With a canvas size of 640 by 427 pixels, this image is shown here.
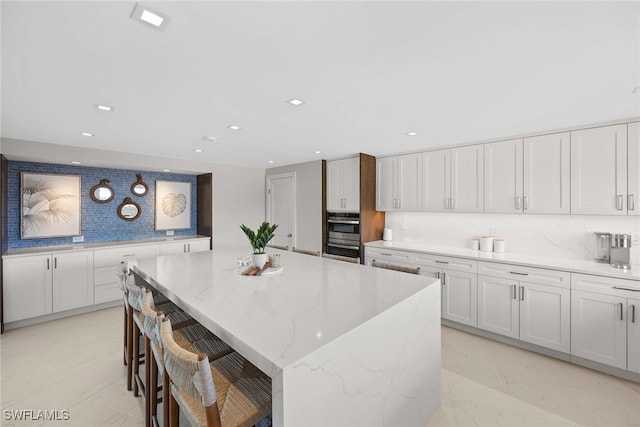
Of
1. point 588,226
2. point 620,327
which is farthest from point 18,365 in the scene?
point 588,226

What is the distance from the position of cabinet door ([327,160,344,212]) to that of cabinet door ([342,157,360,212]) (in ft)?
0.30

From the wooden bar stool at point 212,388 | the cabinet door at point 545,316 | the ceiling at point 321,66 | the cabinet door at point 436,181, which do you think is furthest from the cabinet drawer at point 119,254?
the cabinet door at point 545,316

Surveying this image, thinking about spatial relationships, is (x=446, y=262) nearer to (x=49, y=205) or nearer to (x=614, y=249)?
(x=614, y=249)

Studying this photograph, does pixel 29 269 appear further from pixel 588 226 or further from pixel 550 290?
pixel 588 226

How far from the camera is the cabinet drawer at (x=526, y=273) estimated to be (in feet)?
8.71

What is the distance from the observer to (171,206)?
5102 millimetres

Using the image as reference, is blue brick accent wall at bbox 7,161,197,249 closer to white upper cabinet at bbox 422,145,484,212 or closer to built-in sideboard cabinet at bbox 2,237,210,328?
built-in sideboard cabinet at bbox 2,237,210,328

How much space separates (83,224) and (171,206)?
4.18 ft

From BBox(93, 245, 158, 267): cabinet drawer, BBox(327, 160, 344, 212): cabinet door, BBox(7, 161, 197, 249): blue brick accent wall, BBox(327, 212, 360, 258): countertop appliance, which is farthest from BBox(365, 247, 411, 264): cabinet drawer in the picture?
BBox(7, 161, 197, 249): blue brick accent wall

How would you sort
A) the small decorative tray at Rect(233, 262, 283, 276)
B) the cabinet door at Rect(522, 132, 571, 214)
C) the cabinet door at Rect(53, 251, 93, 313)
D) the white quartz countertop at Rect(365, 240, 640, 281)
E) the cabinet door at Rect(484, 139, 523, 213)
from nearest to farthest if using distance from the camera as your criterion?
1. the small decorative tray at Rect(233, 262, 283, 276)
2. the white quartz countertop at Rect(365, 240, 640, 281)
3. the cabinet door at Rect(522, 132, 571, 214)
4. the cabinet door at Rect(484, 139, 523, 213)
5. the cabinet door at Rect(53, 251, 93, 313)

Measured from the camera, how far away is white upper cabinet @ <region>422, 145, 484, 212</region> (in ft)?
11.4

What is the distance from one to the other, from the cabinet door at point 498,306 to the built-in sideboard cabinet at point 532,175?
852mm

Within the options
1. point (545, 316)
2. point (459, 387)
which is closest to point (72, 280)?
point (459, 387)

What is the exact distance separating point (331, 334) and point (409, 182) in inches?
130
